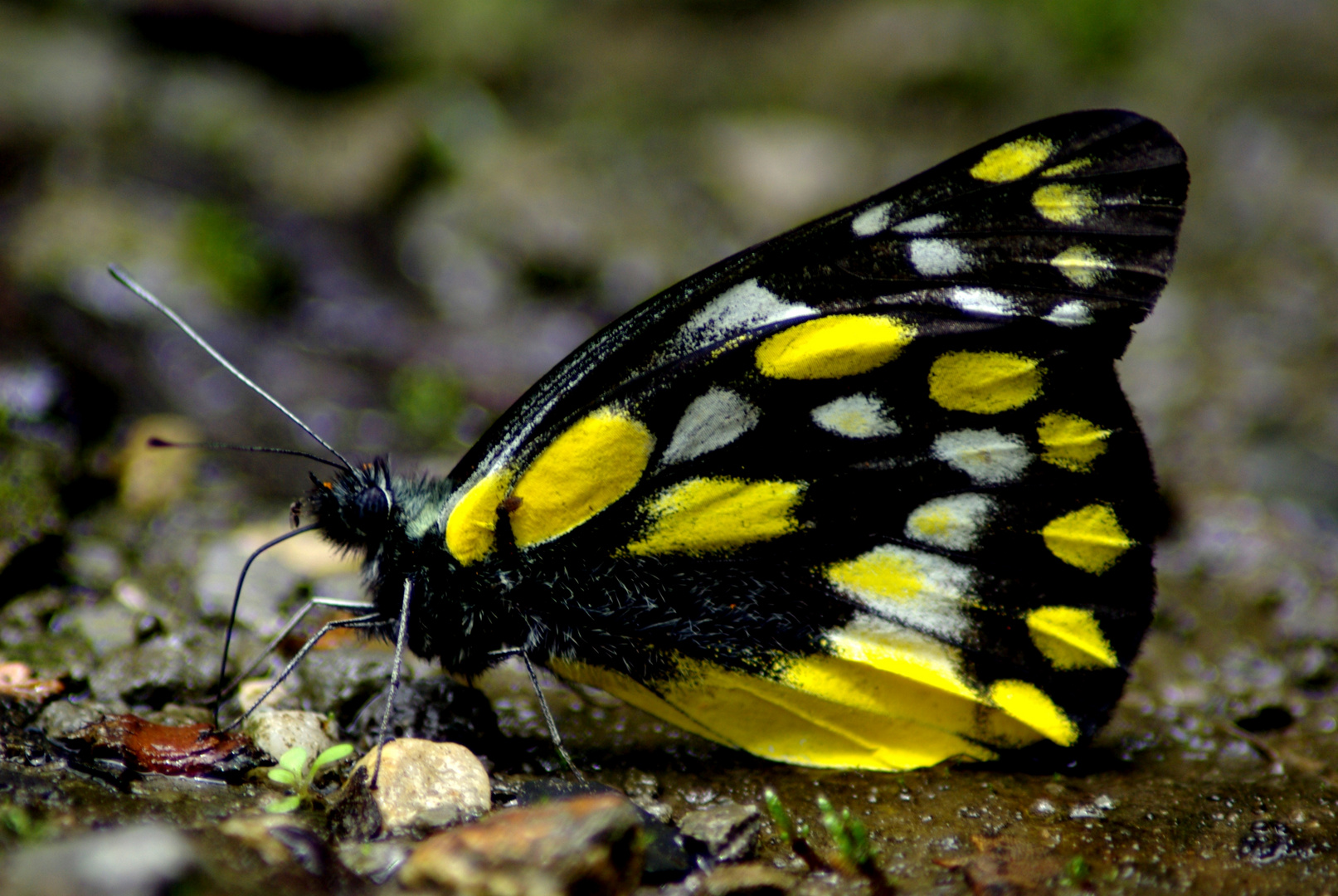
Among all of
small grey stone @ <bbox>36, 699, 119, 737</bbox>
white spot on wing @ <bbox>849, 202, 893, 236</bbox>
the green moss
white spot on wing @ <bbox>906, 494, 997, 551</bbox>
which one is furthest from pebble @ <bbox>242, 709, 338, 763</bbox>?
the green moss

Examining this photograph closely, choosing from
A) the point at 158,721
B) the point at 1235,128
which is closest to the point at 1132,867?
the point at 158,721

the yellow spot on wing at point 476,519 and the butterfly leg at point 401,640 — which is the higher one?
the yellow spot on wing at point 476,519

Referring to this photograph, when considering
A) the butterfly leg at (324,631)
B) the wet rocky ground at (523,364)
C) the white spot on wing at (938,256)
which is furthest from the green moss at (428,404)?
the white spot on wing at (938,256)

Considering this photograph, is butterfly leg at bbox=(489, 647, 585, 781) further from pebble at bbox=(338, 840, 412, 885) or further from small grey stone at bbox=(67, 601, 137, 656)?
small grey stone at bbox=(67, 601, 137, 656)

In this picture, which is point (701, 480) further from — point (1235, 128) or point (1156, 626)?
point (1235, 128)

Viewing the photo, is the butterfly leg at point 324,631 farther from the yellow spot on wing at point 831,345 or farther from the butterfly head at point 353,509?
the yellow spot on wing at point 831,345

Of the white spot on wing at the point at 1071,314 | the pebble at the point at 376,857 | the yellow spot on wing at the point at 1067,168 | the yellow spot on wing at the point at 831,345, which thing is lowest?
the pebble at the point at 376,857

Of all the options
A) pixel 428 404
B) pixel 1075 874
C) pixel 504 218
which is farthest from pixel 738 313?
pixel 504 218

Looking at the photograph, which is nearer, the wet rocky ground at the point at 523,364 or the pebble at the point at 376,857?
the pebble at the point at 376,857
